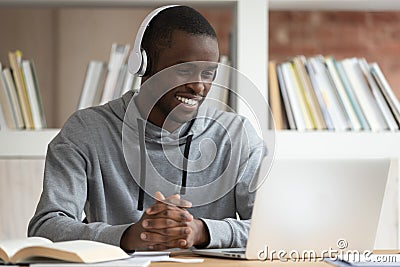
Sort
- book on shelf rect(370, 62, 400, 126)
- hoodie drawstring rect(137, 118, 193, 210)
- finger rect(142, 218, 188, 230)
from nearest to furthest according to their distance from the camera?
finger rect(142, 218, 188, 230) → hoodie drawstring rect(137, 118, 193, 210) → book on shelf rect(370, 62, 400, 126)

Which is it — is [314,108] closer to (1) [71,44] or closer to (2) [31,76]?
(2) [31,76]

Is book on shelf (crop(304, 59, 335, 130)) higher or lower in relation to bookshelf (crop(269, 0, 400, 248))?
higher

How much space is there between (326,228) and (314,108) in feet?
3.86

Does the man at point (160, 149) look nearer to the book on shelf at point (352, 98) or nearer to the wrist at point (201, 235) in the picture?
the wrist at point (201, 235)

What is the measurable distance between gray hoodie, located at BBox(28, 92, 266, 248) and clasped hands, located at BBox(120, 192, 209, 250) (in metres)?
0.27

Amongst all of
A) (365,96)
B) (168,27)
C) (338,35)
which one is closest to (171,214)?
(168,27)

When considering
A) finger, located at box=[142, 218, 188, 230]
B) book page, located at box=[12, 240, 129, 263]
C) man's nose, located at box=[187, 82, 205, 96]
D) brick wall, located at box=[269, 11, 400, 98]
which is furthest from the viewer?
brick wall, located at box=[269, 11, 400, 98]

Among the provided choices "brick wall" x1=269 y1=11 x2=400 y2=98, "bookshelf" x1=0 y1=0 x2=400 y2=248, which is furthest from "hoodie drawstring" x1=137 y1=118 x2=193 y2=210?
"brick wall" x1=269 y1=11 x2=400 y2=98

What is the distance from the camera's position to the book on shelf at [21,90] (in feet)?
8.45

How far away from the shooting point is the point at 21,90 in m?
2.59

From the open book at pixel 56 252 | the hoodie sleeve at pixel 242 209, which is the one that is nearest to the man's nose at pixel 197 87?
the hoodie sleeve at pixel 242 209

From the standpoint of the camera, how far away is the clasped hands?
1.55 m

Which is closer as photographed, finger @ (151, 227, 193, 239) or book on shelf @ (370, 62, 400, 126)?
finger @ (151, 227, 193, 239)

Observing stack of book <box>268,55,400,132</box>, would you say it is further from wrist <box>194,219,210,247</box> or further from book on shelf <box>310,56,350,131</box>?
wrist <box>194,219,210,247</box>
